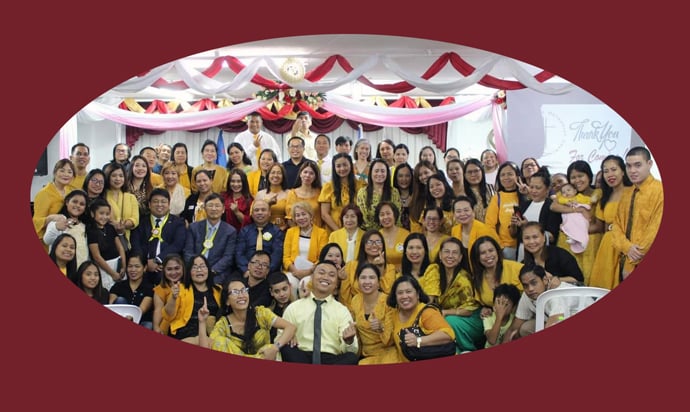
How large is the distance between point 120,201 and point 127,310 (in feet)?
2.70

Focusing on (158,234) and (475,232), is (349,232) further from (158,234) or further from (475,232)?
(158,234)

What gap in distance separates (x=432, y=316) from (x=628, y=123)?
6.36 ft

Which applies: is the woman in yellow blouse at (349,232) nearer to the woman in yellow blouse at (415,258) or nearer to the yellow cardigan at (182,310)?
the woman in yellow blouse at (415,258)

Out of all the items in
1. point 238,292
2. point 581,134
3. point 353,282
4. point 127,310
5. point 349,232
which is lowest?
point 127,310

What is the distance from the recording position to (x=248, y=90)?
816 cm

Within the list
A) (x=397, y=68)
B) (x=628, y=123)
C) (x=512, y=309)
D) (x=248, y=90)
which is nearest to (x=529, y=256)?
(x=512, y=309)

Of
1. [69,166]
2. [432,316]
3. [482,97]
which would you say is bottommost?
[432,316]

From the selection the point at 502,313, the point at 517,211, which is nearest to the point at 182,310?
the point at 502,313

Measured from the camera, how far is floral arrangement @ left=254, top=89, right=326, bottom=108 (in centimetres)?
810

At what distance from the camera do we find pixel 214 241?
8086 mm

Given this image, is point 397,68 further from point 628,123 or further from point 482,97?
point 628,123

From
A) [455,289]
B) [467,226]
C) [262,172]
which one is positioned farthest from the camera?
[262,172]

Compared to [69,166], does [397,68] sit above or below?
above

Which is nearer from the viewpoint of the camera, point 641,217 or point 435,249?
point 641,217
